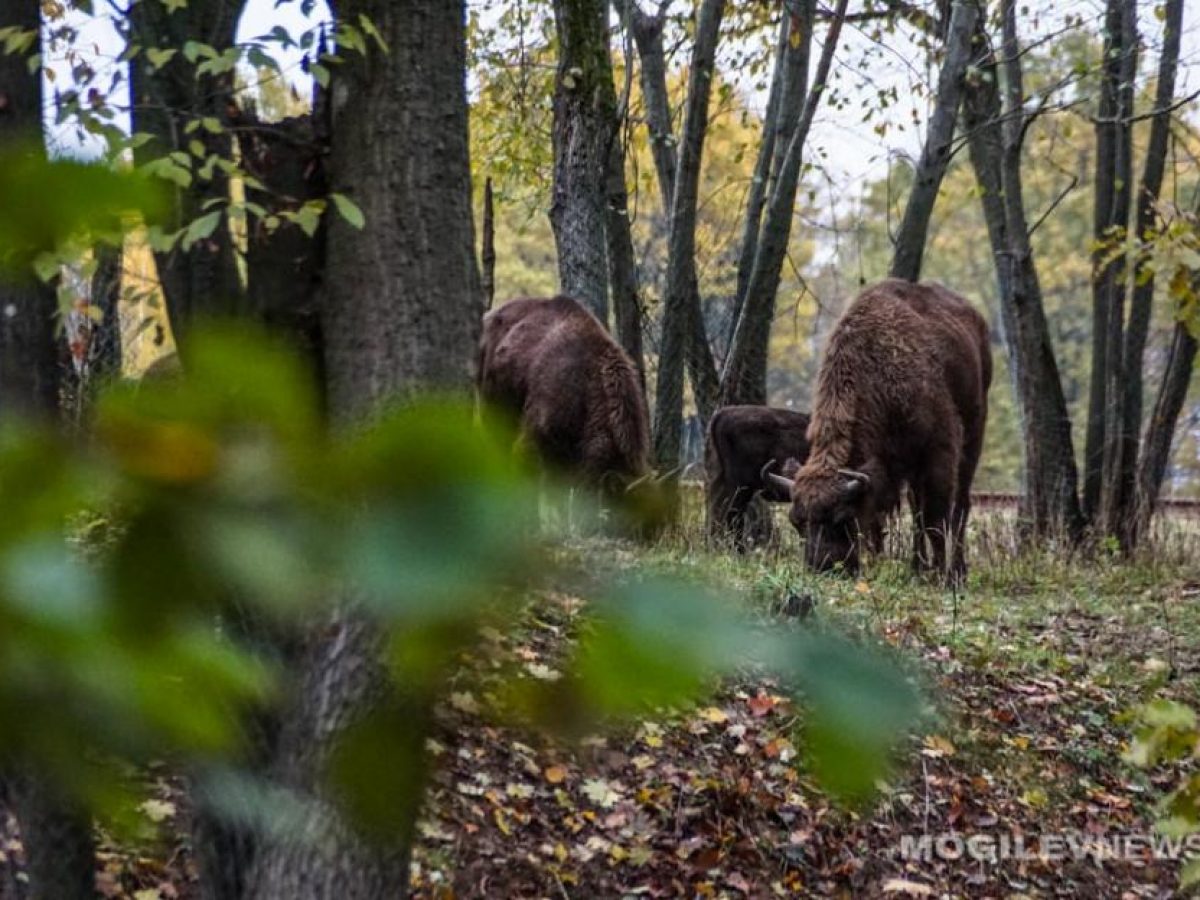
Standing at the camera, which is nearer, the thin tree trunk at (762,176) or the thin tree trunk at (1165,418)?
the thin tree trunk at (1165,418)

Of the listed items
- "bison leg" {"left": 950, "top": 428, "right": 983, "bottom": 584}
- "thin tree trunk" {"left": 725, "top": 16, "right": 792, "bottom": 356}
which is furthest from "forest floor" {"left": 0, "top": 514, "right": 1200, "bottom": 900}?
"thin tree trunk" {"left": 725, "top": 16, "right": 792, "bottom": 356}

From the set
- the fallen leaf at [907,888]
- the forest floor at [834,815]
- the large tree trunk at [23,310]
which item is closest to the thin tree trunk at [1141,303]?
the forest floor at [834,815]

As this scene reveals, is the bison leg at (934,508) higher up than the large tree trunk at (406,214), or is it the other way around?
the large tree trunk at (406,214)

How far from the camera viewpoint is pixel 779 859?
5.65 metres

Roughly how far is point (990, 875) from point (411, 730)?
5690 millimetres

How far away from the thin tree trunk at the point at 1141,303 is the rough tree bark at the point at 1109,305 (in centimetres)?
10

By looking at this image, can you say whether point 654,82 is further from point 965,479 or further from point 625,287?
point 965,479

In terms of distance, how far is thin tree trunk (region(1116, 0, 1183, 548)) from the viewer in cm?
1389

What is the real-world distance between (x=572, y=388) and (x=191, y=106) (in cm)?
1001

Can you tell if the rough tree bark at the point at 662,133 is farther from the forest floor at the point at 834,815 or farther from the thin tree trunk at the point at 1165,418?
the forest floor at the point at 834,815

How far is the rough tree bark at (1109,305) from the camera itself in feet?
47.0

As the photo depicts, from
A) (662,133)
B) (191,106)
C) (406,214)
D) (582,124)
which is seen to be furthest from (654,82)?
(406,214)

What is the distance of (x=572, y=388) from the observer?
1286cm

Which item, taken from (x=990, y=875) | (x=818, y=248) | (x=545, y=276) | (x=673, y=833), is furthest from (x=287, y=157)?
(x=818, y=248)
